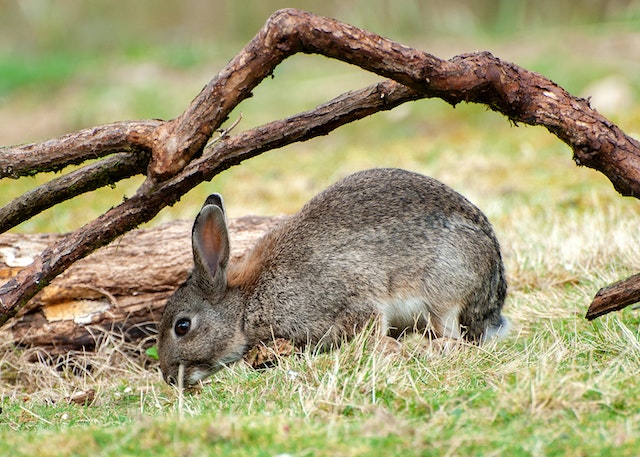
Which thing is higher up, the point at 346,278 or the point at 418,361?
the point at 346,278

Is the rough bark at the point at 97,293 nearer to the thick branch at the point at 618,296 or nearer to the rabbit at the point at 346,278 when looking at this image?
the rabbit at the point at 346,278

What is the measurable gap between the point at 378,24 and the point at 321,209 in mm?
13023

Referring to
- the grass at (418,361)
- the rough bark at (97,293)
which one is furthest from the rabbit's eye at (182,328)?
the rough bark at (97,293)

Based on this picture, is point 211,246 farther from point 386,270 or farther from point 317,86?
point 317,86

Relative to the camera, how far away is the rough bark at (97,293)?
653 centimetres

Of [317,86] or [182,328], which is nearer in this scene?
[182,328]

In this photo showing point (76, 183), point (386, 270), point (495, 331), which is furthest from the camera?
point (495, 331)

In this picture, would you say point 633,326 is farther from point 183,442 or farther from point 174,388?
point 183,442

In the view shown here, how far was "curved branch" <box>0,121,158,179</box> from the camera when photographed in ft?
16.5

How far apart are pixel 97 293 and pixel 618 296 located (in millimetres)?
3542

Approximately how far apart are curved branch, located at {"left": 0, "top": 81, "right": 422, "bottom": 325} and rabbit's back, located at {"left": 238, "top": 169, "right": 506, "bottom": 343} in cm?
96

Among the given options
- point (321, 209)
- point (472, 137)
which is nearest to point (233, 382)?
point (321, 209)

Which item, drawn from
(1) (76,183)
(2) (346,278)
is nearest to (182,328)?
(2) (346,278)

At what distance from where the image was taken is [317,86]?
14930 millimetres
